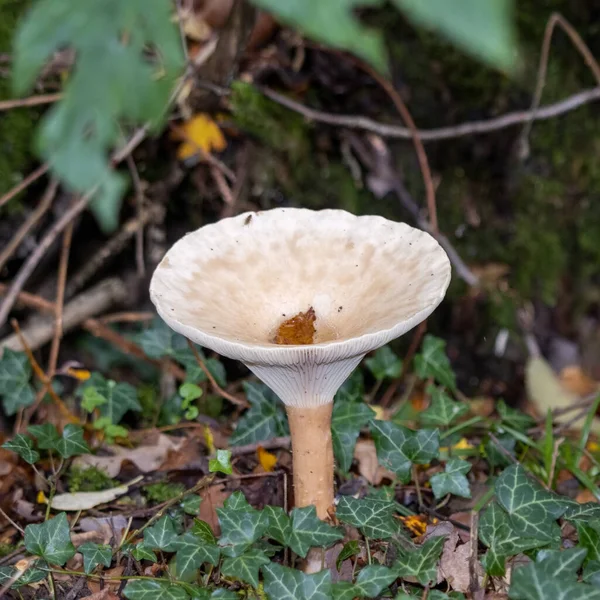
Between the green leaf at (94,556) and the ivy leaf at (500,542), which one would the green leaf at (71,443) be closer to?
the green leaf at (94,556)

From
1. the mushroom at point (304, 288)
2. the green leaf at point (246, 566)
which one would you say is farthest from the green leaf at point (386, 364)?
the green leaf at point (246, 566)

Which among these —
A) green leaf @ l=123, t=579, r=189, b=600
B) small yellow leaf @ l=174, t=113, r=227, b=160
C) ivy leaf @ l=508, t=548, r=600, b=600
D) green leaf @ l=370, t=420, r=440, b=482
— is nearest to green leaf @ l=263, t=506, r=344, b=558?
green leaf @ l=123, t=579, r=189, b=600

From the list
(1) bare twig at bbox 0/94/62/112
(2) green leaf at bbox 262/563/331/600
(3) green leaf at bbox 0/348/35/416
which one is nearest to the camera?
(2) green leaf at bbox 262/563/331/600

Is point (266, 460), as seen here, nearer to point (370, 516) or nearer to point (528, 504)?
point (370, 516)

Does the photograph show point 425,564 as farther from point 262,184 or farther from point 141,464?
point 262,184

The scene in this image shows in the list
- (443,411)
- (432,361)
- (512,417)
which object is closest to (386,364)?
(432,361)

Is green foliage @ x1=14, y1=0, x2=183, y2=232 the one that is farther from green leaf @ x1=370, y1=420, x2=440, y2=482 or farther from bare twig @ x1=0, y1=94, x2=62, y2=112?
bare twig @ x1=0, y1=94, x2=62, y2=112

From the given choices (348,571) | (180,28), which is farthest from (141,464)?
(180,28)
